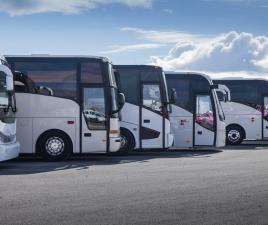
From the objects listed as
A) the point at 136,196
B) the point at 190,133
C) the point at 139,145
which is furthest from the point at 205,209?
the point at 190,133

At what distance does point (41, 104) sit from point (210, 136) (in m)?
7.67

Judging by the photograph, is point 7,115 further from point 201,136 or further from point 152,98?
point 201,136

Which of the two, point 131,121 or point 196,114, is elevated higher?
point 196,114

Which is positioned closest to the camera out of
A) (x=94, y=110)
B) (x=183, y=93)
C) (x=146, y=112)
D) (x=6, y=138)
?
(x=6, y=138)

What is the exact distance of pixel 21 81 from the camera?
17047mm

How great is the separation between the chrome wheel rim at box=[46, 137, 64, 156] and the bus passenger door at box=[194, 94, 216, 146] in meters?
6.73

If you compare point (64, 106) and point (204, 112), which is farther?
point (204, 112)

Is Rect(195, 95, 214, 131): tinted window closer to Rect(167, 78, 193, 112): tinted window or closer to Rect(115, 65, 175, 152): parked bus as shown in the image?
Rect(167, 78, 193, 112): tinted window

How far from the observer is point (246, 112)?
26641 mm

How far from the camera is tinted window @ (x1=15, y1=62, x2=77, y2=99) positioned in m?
17.1

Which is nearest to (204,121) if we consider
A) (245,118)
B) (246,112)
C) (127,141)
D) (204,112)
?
(204,112)

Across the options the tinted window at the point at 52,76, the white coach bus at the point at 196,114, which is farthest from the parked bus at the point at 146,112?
the tinted window at the point at 52,76

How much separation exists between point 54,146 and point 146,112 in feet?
13.7

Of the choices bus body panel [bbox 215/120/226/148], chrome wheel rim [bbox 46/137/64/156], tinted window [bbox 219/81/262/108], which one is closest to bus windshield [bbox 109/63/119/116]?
chrome wheel rim [bbox 46/137/64/156]
